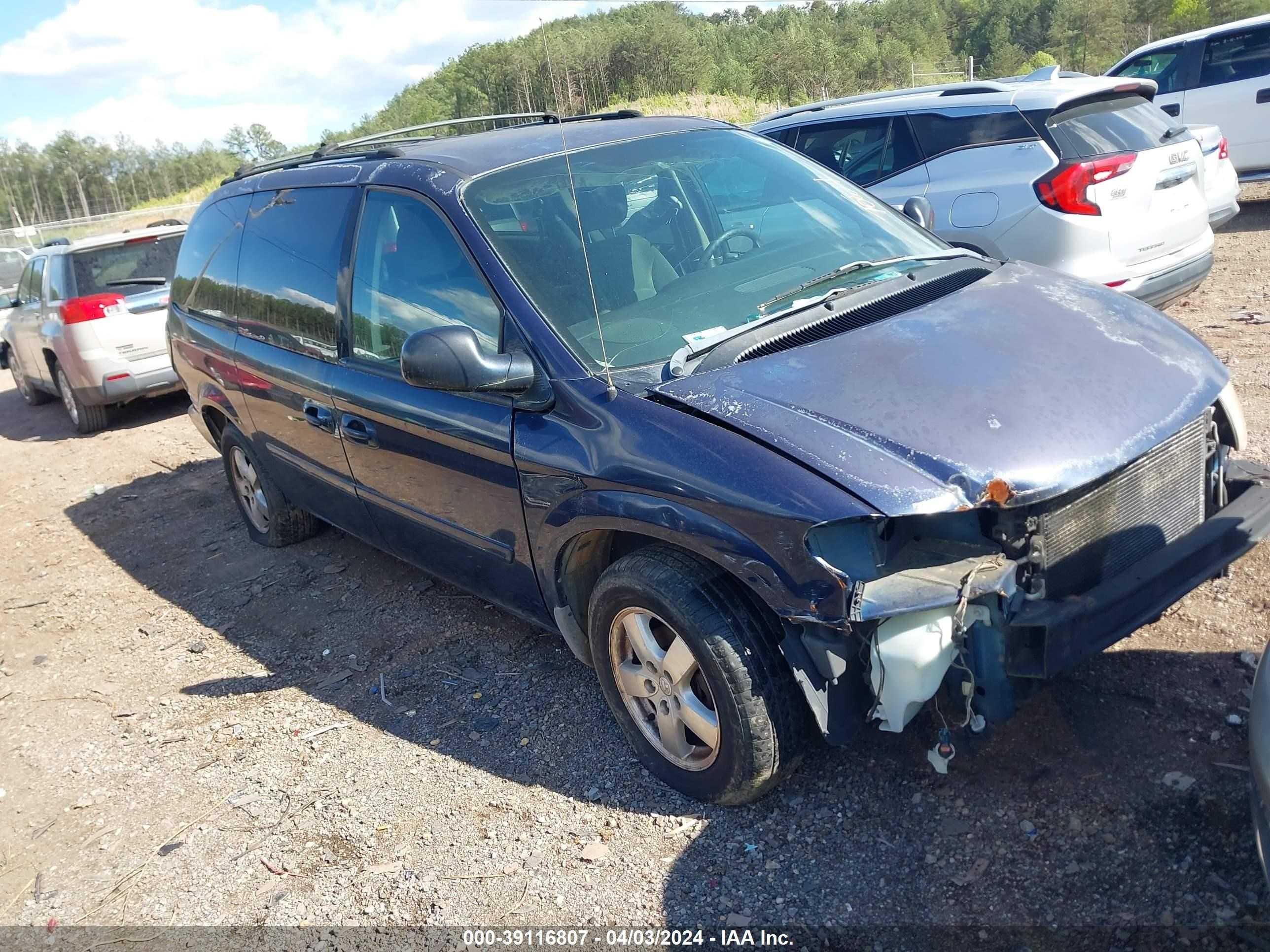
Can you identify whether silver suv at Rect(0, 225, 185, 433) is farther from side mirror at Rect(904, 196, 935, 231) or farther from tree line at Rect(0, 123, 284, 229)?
tree line at Rect(0, 123, 284, 229)

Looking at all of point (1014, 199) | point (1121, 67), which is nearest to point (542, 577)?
point (1014, 199)

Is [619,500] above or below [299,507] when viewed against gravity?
above

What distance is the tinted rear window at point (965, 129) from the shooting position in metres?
6.18

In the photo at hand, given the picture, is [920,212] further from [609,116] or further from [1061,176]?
[1061,176]

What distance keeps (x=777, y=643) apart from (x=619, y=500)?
596 millimetres

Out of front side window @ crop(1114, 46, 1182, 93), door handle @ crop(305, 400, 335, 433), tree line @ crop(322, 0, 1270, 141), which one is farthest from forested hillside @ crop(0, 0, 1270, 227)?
front side window @ crop(1114, 46, 1182, 93)

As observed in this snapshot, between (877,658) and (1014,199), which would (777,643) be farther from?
(1014,199)

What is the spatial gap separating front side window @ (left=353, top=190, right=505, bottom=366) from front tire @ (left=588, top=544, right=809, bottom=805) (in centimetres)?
97

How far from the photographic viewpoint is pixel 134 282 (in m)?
9.41

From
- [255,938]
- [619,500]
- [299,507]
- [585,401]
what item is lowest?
[255,938]

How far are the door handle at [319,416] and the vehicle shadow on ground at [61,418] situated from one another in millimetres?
6342

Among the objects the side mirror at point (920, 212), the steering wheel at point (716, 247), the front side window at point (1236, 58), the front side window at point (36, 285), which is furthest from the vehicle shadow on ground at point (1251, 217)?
the front side window at point (36, 285)

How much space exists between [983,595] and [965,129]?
16.2ft

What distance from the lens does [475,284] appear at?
3350mm
